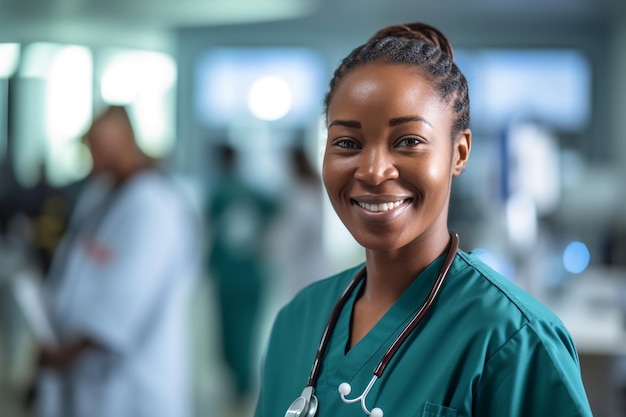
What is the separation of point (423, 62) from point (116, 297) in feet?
5.75

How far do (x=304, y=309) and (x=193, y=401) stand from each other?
10.6 ft

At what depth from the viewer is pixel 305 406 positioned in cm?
85

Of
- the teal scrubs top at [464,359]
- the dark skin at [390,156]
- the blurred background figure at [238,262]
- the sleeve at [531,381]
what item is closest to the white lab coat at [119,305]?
the teal scrubs top at [464,359]

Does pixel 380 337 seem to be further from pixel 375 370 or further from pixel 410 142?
pixel 410 142

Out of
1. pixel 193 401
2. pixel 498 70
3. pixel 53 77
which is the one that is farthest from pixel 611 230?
pixel 53 77

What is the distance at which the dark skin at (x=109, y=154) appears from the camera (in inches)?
92.5

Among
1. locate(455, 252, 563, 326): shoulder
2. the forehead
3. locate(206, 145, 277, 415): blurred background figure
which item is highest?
the forehead

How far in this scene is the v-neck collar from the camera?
859mm

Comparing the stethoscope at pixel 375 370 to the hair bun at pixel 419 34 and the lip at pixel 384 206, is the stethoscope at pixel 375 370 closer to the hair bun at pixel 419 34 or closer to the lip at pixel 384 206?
the lip at pixel 384 206

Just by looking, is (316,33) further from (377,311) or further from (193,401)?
(377,311)

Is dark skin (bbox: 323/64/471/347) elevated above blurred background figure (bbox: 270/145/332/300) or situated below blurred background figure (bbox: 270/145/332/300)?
above

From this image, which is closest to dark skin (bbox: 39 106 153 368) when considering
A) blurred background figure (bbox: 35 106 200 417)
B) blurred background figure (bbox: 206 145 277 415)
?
blurred background figure (bbox: 35 106 200 417)

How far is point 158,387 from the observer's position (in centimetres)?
247

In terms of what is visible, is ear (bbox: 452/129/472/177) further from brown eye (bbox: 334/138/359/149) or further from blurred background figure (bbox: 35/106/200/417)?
blurred background figure (bbox: 35/106/200/417)
